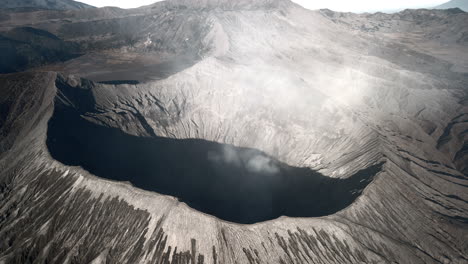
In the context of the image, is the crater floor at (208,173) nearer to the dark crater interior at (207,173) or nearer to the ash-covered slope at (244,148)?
the dark crater interior at (207,173)

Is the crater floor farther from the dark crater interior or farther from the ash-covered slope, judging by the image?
the ash-covered slope

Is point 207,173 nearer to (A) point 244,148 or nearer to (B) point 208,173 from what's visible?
(B) point 208,173

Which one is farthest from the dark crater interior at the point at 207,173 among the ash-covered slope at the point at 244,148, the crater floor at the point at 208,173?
the ash-covered slope at the point at 244,148

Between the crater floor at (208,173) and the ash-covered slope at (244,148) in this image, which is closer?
the ash-covered slope at (244,148)

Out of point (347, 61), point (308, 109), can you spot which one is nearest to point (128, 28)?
point (347, 61)

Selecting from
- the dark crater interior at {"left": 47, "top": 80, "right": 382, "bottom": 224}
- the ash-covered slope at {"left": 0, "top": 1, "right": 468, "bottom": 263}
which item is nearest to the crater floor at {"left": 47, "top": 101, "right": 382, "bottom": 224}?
the dark crater interior at {"left": 47, "top": 80, "right": 382, "bottom": 224}
